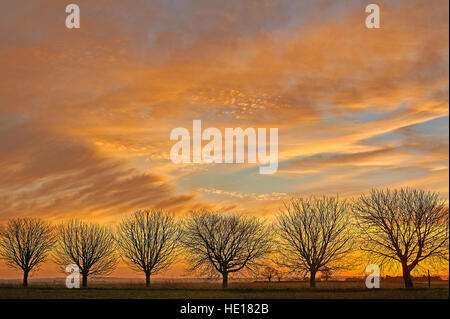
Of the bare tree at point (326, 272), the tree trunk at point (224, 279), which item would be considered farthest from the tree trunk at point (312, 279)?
the tree trunk at point (224, 279)

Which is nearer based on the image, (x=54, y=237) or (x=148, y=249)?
(x=148, y=249)

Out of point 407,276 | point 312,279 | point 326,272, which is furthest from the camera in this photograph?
point 326,272

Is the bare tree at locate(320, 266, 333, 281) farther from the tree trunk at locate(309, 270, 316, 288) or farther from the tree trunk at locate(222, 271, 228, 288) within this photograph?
the tree trunk at locate(222, 271, 228, 288)

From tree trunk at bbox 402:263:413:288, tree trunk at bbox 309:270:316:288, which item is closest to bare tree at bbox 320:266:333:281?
tree trunk at bbox 309:270:316:288

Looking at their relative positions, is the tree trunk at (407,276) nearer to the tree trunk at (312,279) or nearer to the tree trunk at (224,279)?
the tree trunk at (312,279)

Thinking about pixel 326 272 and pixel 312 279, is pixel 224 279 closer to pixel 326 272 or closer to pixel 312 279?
pixel 312 279

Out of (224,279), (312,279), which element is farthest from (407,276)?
(224,279)

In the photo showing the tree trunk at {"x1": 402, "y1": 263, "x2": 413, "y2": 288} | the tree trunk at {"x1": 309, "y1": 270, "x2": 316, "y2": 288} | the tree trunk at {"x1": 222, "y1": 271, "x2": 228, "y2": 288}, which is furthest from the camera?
the tree trunk at {"x1": 222, "y1": 271, "x2": 228, "y2": 288}
